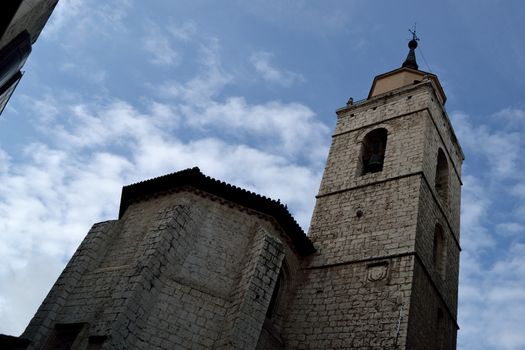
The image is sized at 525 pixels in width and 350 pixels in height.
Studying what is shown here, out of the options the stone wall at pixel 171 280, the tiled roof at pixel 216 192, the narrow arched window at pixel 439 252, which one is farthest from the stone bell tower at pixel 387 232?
the stone wall at pixel 171 280

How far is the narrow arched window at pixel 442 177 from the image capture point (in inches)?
603

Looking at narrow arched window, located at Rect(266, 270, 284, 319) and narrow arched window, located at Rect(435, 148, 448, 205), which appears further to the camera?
narrow arched window, located at Rect(435, 148, 448, 205)

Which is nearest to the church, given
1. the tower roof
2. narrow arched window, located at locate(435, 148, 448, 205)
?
narrow arched window, located at locate(435, 148, 448, 205)

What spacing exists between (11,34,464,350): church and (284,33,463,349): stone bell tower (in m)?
0.03

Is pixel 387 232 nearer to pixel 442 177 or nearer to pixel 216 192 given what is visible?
pixel 216 192

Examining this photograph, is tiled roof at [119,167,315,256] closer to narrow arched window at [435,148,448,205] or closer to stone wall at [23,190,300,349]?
stone wall at [23,190,300,349]

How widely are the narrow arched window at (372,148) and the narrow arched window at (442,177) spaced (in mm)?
1877

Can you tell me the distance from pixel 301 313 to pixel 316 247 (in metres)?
2.06

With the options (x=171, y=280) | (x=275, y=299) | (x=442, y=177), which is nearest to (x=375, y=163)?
(x=442, y=177)

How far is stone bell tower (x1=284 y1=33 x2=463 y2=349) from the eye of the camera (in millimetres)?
10539

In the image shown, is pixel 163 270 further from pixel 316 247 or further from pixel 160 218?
pixel 316 247

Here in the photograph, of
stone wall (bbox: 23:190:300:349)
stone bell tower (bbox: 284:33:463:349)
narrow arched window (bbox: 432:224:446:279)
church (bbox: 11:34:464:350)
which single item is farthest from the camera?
narrow arched window (bbox: 432:224:446:279)

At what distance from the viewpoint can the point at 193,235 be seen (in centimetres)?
1068

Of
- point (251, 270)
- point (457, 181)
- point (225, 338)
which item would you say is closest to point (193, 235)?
point (251, 270)
